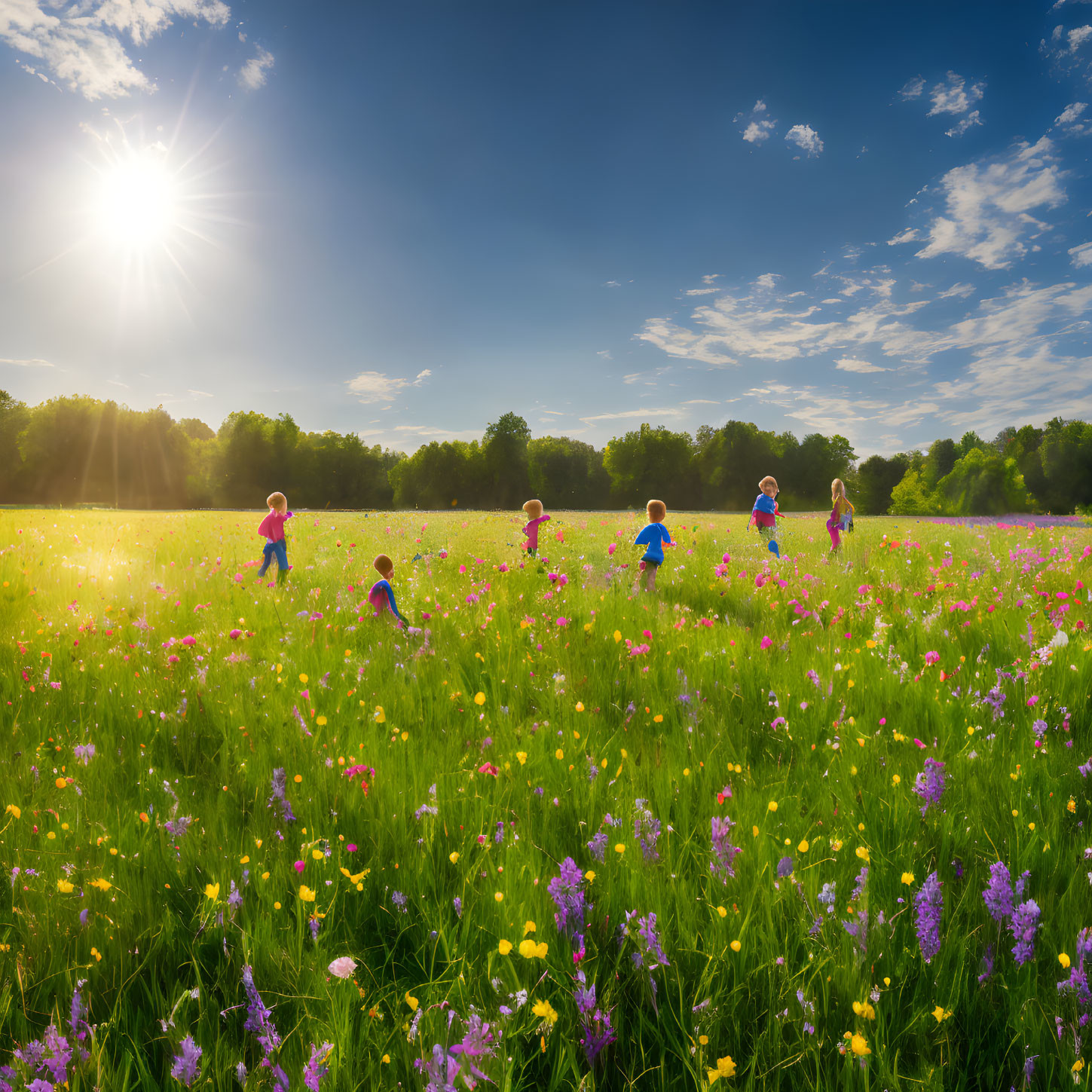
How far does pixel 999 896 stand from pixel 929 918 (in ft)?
1.00

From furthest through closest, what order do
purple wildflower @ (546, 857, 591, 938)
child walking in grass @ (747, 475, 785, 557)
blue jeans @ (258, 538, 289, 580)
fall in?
child walking in grass @ (747, 475, 785, 557) → blue jeans @ (258, 538, 289, 580) → purple wildflower @ (546, 857, 591, 938)

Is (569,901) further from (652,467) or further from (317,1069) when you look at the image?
(652,467)

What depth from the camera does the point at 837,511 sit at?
12.1 meters

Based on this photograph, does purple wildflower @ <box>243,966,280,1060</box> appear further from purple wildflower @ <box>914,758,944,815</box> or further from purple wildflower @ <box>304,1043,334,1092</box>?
purple wildflower @ <box>914,758,944,815</box>


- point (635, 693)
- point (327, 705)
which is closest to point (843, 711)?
point (635, 693)

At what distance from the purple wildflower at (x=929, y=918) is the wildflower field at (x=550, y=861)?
1 centimetres

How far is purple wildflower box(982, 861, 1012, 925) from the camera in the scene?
6.31 feet

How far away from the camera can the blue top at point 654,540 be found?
8.64m

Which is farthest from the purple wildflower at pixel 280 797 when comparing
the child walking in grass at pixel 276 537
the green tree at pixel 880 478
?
the green tree at pixel 880 478

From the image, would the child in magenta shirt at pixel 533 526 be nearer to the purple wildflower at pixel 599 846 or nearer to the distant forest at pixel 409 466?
the purple wildflower at pixel 599 846

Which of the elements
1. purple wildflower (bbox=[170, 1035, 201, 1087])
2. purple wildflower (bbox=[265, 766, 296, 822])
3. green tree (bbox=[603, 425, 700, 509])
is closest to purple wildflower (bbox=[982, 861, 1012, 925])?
purple wildflower (bbox=[170, 1035, 201, 1087])

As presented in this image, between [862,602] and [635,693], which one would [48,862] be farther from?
[862,602]

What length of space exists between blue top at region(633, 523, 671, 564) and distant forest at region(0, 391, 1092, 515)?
76091 millimetres

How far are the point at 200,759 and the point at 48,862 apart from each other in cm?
110
